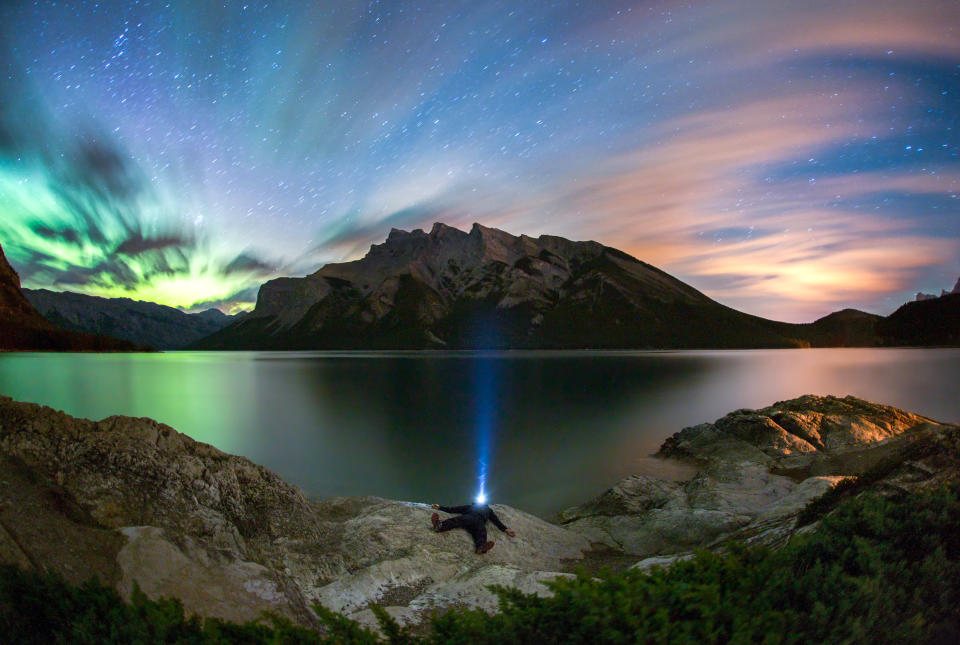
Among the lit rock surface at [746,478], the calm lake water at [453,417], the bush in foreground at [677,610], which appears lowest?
the calm lake water at [453,417]

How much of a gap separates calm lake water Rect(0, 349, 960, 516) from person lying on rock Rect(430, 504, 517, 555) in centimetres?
895

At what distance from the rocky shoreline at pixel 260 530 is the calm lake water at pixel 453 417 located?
26.9ft

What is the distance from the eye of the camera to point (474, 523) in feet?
44.7

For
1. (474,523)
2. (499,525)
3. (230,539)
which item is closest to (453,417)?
(499,525)

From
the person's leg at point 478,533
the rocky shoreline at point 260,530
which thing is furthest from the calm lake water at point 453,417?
the person's leg at point 478,533

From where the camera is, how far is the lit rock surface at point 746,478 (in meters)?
14.6

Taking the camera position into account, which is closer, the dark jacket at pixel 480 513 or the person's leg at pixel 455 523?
the person's leg at pixel 455 523

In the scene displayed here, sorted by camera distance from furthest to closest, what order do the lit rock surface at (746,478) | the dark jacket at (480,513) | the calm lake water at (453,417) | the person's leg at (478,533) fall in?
the calm lake water at (453,417) → the lit rock surface at (746,478) → the dark jacket at (480,513) → the person's leg at (478,533)

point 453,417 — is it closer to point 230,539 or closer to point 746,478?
point 746,478

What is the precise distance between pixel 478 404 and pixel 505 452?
24576mm

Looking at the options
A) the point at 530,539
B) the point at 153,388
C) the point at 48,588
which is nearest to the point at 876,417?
the point at 530,539

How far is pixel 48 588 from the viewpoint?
198 inches

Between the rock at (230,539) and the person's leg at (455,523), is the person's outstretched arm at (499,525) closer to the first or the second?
the rock at (230,539)

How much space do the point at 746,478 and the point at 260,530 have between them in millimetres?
19881
